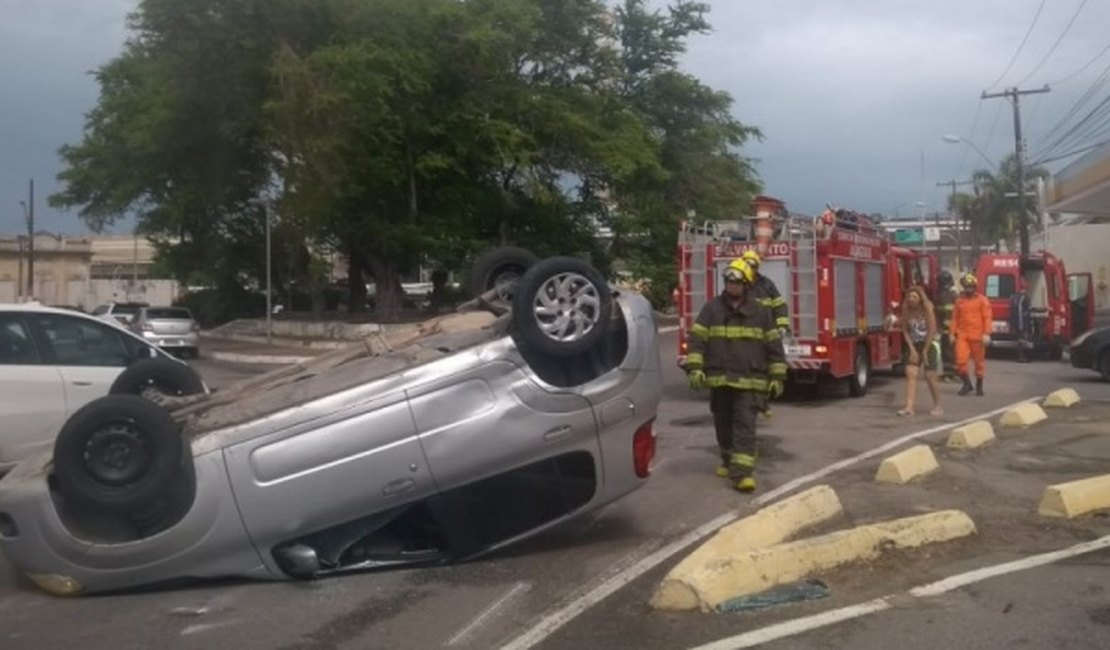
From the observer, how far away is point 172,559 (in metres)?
7.50

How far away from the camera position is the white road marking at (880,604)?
21.1 feet

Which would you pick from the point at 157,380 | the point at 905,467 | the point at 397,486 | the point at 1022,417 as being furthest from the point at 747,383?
the point at 1022,417

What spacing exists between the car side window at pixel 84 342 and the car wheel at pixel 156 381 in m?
2.54

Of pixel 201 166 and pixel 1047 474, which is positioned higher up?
pixel 201 166

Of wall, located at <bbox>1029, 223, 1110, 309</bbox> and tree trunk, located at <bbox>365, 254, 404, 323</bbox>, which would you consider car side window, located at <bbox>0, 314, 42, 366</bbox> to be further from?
wall, located at <bbox>1029, 223, 1110, 309</bbox>

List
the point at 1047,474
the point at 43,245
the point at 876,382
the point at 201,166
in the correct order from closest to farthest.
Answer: the point at 1047,474
the point at 876,382
the point at 201,166
the point at 43,245

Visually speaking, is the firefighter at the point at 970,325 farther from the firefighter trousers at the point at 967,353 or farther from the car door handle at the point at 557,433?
the car door handle at the point at 557,433

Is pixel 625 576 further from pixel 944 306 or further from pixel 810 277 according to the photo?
pixel 944 306

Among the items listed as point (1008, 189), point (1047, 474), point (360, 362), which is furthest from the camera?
point (1008, 189)

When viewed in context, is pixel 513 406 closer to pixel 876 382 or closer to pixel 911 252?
pixel 876 382

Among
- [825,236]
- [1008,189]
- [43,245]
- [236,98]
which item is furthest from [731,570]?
[43,245]

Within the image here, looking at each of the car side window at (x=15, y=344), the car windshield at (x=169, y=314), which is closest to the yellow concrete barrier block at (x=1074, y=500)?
the car side window at (x=15, y=344)

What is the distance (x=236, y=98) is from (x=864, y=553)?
30.5 metres

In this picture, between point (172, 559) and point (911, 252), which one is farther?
point (911, 252)
